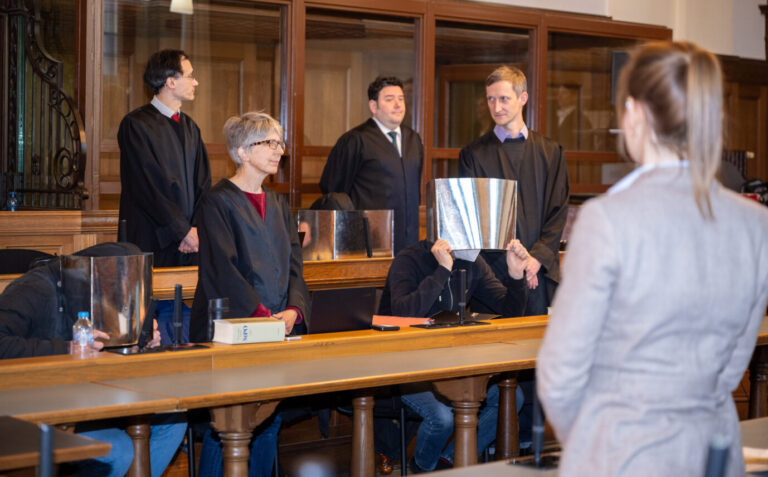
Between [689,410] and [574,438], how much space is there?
0.17 m

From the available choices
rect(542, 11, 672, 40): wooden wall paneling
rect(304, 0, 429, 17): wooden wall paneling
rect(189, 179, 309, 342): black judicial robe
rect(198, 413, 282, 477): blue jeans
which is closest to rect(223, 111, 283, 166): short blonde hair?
rect(189, 179, 309, 342): black judicial robe

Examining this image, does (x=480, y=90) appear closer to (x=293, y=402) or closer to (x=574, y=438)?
(x=293, y=402)

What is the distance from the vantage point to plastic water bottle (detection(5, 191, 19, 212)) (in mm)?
5164

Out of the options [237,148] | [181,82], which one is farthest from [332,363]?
[181,82]

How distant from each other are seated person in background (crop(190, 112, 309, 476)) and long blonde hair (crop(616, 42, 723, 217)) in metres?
2.09

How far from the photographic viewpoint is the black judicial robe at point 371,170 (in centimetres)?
495

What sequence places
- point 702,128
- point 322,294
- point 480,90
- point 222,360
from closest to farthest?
point 702,128 < point 222,360 < point 322,294 < point 480,90

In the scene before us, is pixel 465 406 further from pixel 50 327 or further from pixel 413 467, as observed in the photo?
pixel 50 327

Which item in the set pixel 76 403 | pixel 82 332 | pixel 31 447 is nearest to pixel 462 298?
pixel 82 332

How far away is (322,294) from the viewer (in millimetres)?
3072

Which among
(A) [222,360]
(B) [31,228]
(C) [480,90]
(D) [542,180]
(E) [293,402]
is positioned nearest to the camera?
(A) [222,360]

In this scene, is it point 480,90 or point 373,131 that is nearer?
point 373,131

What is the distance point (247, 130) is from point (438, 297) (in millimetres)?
960

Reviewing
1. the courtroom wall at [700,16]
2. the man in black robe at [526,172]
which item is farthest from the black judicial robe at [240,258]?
the courtroom wall at [700,16]
